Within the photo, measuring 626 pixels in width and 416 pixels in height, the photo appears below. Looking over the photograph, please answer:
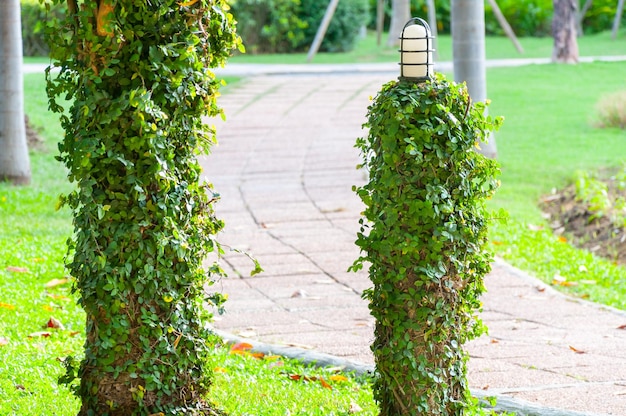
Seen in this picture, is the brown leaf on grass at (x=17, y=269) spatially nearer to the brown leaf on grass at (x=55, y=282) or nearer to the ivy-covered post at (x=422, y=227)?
the brown leaf on grass at (x=55, y=282)

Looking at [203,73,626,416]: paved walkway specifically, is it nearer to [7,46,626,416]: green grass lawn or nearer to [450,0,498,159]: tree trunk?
[7,46,626,416]: green grass lawn

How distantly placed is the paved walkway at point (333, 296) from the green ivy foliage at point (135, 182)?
3.29ft

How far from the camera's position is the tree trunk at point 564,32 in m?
19.9

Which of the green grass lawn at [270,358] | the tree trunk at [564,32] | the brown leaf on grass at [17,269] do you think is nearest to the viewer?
the green grass lawn at [270,358]

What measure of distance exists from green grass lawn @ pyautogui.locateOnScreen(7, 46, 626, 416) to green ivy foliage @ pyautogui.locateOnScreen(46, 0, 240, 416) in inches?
16.0

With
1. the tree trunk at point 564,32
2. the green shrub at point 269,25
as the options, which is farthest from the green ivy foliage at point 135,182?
the green shrub at point 269,25

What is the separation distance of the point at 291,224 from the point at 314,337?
9.74 ft

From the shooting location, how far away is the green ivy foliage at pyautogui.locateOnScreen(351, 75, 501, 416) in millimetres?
3344

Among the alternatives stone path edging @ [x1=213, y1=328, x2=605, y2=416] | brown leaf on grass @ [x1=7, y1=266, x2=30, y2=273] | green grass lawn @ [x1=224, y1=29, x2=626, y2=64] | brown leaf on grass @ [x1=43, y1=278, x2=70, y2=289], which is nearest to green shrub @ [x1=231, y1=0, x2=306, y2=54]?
green grass lawn @ [x1=224, y1=29, x2=626, y2=64]

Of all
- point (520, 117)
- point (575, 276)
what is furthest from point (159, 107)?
point (520, 117)

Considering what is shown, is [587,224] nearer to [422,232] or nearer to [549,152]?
[549,152]

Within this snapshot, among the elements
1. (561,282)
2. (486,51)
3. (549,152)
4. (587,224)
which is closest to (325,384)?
(561,282)

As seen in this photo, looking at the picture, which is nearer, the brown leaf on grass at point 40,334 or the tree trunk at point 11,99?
the brown leaf on grass at point 40,334

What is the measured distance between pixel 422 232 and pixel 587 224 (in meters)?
6.06
